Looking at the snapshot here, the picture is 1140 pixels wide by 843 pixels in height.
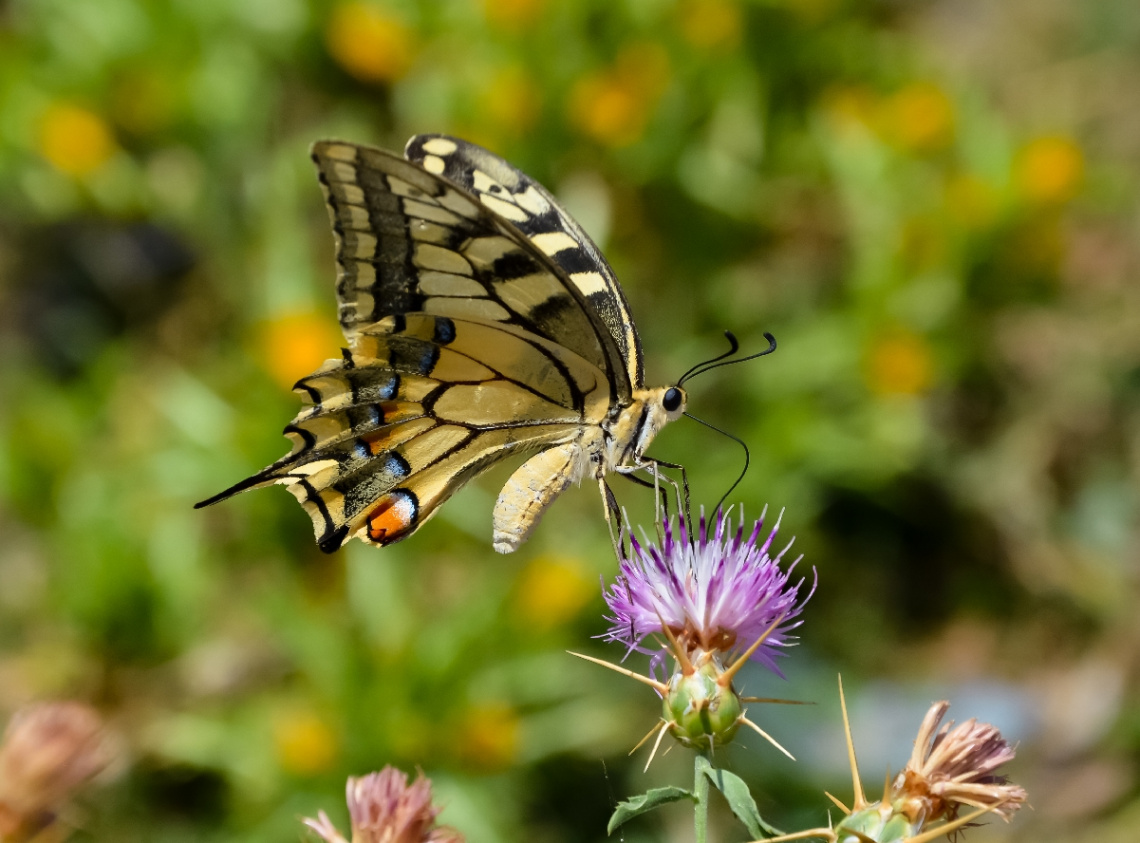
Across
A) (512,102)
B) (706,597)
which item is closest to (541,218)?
(706,597)

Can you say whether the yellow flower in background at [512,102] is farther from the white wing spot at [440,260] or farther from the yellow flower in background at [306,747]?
the yellow flower in background at [306,747]

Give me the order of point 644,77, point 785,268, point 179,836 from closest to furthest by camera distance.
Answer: point 179,836 < point 644,77 < point 785,268

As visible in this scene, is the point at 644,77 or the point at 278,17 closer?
the point at 644,77

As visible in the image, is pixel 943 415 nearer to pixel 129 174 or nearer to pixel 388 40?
pixel 388 40

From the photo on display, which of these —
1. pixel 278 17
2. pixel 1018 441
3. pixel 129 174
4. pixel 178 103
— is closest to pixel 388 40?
pixel 278 17

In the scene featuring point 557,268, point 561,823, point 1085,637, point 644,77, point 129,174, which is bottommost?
point 561,823

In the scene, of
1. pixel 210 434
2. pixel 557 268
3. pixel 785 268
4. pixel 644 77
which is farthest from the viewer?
pixel 785 268

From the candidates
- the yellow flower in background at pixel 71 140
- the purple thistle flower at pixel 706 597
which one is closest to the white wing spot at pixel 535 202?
the purple thistle flower at pixel 706 597

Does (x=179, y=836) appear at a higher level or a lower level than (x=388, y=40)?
lower
